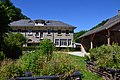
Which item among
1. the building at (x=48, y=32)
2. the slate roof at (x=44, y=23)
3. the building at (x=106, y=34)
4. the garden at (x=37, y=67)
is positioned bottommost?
the garden at (x=37, y=67)

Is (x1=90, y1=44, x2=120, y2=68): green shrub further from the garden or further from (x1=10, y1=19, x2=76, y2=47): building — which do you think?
(x1=10, y1=19, x2=76, y2=47): building

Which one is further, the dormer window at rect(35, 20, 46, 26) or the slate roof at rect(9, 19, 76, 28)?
the dormer window at rect(35, 20, 46, 26)

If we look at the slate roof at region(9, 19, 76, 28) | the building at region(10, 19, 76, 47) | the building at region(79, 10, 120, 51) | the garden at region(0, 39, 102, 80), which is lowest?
the garden at region(0, 39, 102, 80)

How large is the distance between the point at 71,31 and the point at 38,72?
50.7 meters

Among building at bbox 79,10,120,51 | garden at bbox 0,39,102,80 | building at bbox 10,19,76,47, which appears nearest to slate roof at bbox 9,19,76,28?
building at bbox 10,19,76,47

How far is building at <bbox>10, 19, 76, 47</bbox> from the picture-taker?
58000 millimetres

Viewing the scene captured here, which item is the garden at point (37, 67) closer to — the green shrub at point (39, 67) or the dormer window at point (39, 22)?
the green shrub at point (39, 67)

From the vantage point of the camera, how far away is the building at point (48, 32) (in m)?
58.0

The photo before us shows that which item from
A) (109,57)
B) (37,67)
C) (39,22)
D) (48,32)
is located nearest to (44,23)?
(39,22)

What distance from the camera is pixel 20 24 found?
190 feet

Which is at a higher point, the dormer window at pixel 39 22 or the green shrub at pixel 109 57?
the dormer window at pixel 39 22

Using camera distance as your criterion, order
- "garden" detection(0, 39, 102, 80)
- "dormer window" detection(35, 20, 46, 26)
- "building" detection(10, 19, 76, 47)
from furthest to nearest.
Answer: "dormer window" detection(35, 20, 46, 26), "building" detection(10, 19, 76, 47), "garden" detection(0, 39, 102, 80)

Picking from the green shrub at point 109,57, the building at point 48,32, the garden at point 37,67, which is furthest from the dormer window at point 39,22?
the garden at point 37,67

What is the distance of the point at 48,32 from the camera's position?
193ft
